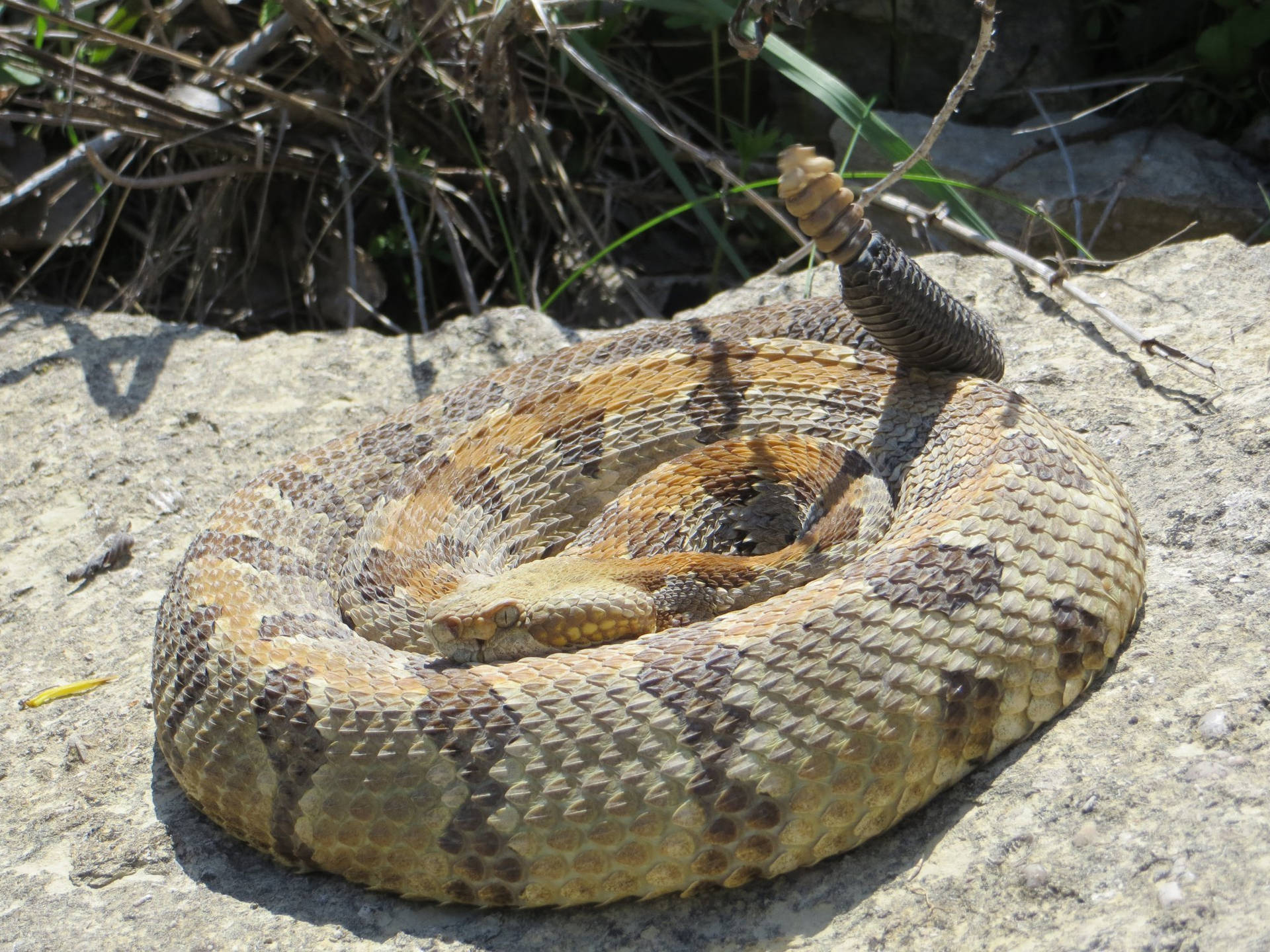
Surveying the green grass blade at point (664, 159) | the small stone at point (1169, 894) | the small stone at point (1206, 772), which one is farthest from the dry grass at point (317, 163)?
the small stone at point (1169, 894)

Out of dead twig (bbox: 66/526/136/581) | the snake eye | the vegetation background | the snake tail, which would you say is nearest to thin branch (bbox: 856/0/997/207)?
the snake tail

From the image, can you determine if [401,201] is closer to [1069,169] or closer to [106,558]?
[106,558]

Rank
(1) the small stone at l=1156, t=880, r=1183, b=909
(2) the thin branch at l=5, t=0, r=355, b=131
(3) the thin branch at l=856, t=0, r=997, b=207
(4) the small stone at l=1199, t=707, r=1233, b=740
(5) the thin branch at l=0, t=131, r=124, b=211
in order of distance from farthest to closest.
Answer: (5) the thin branch at l=0, t=131, r=124, b=211
(2) the thin branch at l=5, t=0, r=355, b=131
(3) the thin branch at l=856, t=0, r=997, b=207
(4) the small stone at l=1199, t=707, r=1233, b=740
(1) the small stone at l=1156, t=880, r=1183, b=909

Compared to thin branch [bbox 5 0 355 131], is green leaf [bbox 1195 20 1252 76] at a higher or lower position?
lower

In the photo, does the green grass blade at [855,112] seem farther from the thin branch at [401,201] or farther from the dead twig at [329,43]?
the dead twig at [329,43]

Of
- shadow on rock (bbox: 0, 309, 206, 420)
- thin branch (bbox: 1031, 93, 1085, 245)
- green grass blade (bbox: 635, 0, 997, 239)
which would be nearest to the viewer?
green grass blade (bbox: 635, 0, 997, 239)

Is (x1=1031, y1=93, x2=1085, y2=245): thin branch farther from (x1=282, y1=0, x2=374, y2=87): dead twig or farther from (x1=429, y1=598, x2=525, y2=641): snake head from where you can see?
A: (x1=429, y1=598, x2=525, y2=641): snake head
